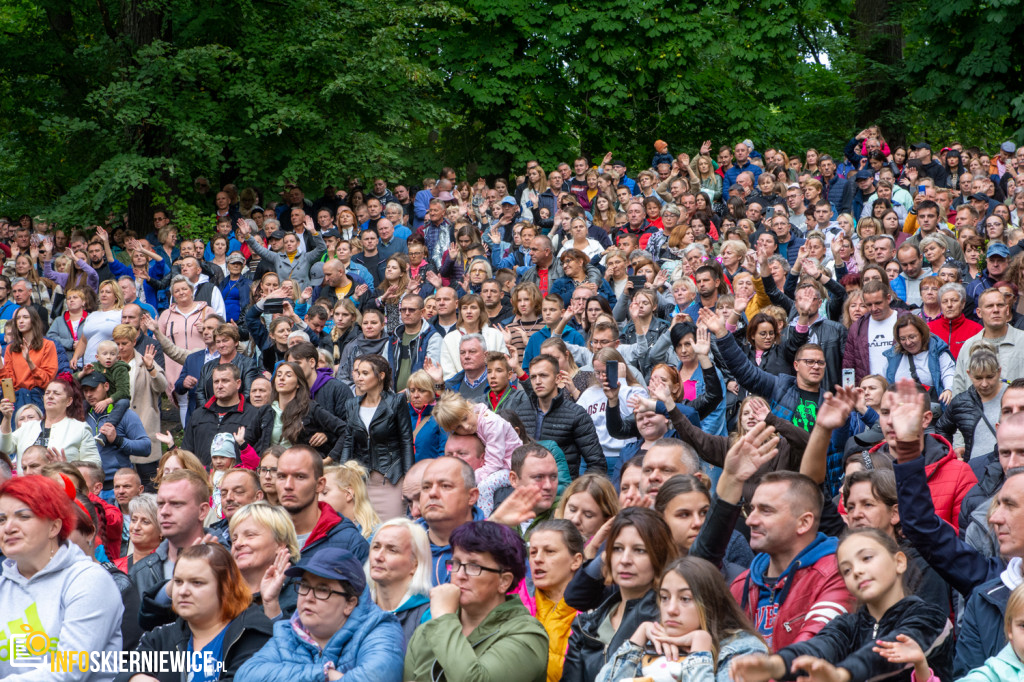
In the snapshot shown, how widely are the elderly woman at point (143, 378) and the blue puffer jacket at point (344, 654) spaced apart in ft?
20.9

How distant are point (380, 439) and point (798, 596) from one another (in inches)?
177

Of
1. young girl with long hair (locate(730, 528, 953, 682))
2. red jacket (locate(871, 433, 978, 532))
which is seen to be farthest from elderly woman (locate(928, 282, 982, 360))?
young girl with long hair (locate(730, 528, 953, 682))

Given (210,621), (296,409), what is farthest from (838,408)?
(296,409)

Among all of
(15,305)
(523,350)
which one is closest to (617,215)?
(523,350)

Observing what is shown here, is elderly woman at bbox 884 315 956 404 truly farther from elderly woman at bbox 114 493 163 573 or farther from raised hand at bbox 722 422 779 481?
elderly woman at bbox 114 493 163 573

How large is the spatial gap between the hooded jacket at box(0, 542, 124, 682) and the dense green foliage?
36.9 ft

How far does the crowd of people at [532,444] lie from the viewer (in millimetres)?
4469

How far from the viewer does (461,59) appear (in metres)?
22.5

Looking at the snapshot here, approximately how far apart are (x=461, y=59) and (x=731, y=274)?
482 inches

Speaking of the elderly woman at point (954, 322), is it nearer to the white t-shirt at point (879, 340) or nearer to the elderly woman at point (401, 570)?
the white t-shirt at point (879, 340)

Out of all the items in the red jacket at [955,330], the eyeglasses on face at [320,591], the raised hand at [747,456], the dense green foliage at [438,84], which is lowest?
the red jacket at [955,330]

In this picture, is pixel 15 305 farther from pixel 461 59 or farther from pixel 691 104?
pixel 691 104

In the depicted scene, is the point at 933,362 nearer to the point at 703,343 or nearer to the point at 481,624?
the point at 703,343

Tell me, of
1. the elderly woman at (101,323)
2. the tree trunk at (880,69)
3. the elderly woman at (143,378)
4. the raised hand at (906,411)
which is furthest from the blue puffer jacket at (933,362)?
the tree trunk at (880,69)
